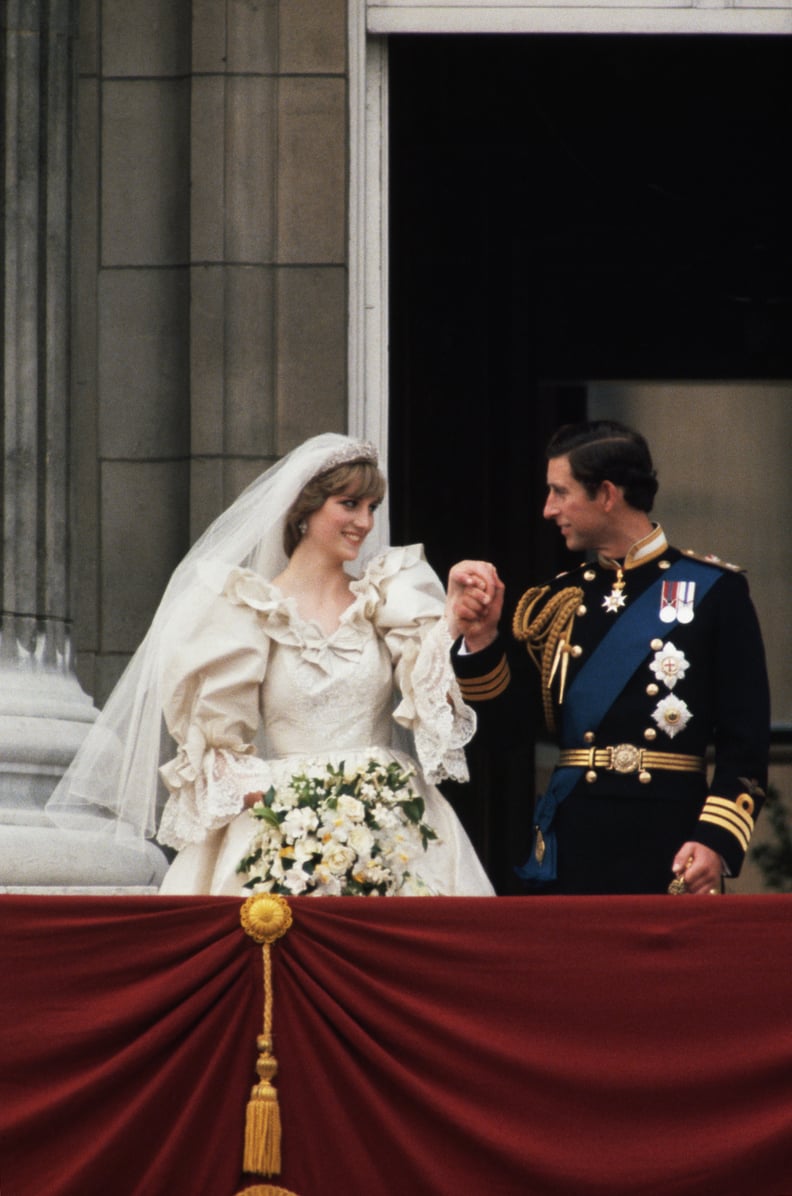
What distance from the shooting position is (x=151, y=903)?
490cm

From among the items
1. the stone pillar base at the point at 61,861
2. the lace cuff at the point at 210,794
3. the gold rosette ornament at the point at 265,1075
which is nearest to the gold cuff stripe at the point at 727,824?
the gold rosette ornament at the point at 265,1075

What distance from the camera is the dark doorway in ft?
32.9

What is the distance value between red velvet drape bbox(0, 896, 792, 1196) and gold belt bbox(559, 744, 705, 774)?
0.77 metres

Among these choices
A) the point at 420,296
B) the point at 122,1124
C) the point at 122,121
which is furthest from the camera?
the point at 420,296

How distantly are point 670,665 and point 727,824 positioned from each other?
1.43ft

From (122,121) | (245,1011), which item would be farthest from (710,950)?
(122,121)

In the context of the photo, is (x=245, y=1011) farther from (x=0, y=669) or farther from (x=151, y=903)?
(x=0, y=669)

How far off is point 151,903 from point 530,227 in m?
6.20

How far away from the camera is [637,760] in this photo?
560 centimetres

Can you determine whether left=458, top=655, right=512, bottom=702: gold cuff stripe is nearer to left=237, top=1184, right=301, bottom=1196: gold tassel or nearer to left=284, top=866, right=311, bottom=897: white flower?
left=284, top=866, right=311, bottom=897: white flower

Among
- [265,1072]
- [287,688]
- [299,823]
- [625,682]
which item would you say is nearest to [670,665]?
[625,682]

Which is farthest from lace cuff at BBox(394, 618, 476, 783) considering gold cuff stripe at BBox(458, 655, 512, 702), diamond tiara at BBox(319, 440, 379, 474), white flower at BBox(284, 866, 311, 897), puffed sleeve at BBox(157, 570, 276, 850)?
white flower at BBox(284, 866, 311, 897)

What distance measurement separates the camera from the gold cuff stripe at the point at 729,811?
17.7 ft

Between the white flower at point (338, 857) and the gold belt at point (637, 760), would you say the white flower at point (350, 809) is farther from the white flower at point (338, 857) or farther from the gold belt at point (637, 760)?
the gold belt at point (637, 760)
